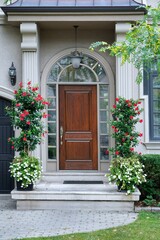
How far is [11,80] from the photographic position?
8.77 meters

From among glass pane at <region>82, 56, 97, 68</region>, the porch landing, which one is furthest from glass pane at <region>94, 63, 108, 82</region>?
the porch landing

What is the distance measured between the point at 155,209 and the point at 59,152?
2.93 m

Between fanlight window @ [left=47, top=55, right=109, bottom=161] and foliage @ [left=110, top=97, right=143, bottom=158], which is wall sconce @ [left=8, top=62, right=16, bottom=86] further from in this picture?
foliage @ [left=110, top=97, right=143, bottom=158]

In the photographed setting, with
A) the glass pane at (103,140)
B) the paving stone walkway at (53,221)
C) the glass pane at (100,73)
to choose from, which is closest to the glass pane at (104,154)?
the glass pane at (103,140)

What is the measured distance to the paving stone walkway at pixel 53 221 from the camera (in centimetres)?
604

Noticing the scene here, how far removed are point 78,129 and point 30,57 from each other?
2.20 metres

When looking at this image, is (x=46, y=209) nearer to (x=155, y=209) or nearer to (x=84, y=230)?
(x=84, y=230)

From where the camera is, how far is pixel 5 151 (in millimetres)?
8930

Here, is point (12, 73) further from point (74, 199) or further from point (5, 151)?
point (74, 199)

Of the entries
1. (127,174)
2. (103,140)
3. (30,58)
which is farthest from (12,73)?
(127,174)

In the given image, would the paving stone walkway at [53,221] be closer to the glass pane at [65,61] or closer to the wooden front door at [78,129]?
the wooden front door at [78,129]

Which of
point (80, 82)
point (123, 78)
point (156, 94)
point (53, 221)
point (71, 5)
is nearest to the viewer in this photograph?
point (53, 221)

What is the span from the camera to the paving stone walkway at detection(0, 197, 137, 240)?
6.04m

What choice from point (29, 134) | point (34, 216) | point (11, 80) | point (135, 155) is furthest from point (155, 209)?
point (11, 80)
